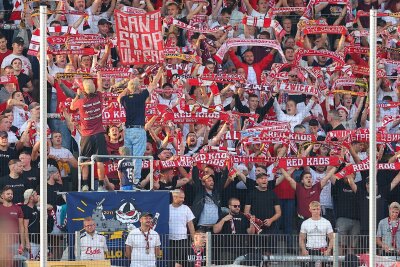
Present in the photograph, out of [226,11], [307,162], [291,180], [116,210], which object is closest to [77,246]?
[116,210]

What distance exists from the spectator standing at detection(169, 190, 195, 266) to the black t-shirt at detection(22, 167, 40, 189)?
7.13 feet

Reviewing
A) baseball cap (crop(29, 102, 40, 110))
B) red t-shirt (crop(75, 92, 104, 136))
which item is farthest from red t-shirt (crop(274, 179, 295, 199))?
baseball cap (crop(29, 102, 40, 110))

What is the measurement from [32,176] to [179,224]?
98.2 inches

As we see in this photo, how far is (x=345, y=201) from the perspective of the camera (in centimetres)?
3041

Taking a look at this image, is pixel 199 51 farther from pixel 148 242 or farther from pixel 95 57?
pixel 148 242

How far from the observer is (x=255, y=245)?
28094mm

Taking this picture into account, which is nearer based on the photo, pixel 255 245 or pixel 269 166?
pixel 255 245

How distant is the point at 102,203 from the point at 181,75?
421 cm

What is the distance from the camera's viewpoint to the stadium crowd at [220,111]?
29688 mm

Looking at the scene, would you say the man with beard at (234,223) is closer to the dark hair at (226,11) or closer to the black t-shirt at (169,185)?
the black t-shirt at (169,185)

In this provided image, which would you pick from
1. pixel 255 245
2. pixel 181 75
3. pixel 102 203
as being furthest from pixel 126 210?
pixel 181 75

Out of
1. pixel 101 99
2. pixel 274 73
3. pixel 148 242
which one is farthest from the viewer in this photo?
pixel 274 73

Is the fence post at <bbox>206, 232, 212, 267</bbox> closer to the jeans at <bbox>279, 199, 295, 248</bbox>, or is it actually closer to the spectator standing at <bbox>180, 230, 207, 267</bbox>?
the spectator standing at <bbox>180, 230, 207, 267</bbox>

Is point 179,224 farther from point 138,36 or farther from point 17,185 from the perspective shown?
point 138,36
